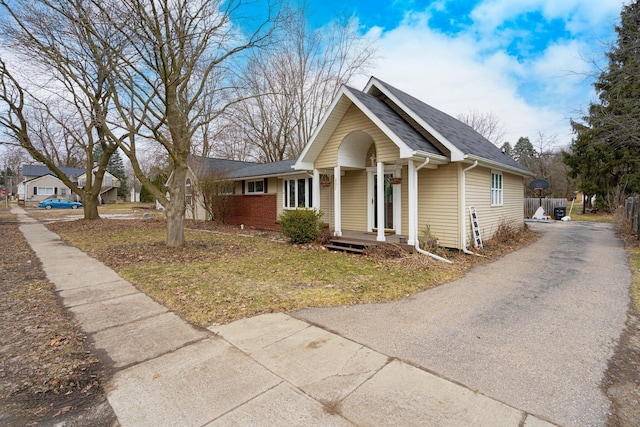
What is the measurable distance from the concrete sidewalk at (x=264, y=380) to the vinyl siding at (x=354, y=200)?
7.35 metres

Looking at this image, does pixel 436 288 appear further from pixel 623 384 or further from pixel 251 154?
pixel 251 154

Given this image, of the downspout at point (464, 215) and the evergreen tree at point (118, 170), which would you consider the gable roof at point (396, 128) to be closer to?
the downspout at point (464, 215)

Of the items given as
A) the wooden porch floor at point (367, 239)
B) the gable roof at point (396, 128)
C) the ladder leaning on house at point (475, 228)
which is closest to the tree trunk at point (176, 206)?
the gable roof at point (396, 128)

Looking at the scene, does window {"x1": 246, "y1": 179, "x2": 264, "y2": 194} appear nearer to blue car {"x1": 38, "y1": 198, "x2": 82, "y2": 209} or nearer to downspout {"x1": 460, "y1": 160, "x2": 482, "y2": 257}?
downspout {"x1": 460, "y1": 160, "x2": 482, "y2": 257}

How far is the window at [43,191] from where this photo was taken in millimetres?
46781

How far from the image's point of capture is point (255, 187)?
17.4 m

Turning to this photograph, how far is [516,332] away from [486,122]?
34.7 metres

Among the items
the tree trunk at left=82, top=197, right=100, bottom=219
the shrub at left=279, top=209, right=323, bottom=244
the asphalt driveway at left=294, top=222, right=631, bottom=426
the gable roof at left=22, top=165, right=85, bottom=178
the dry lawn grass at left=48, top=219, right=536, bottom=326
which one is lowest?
the asphalt driveway at left=294, top=222, right=631, bottom=426

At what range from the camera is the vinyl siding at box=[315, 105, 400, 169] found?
920 cm

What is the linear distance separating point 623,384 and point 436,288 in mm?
3166

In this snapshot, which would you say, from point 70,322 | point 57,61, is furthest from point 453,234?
point 57,61

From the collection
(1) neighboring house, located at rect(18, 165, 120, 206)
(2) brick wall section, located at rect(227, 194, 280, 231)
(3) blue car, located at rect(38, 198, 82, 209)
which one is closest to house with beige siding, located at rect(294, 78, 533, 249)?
(2) brick wall section, located at rect(227, 194, 280, 231)

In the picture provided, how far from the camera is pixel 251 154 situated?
31.2 m

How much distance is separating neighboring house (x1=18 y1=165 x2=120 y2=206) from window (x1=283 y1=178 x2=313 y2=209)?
144 ft
